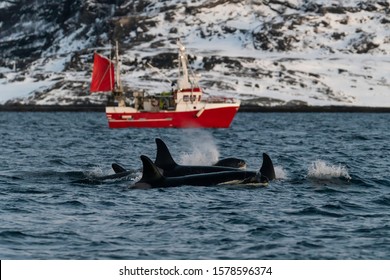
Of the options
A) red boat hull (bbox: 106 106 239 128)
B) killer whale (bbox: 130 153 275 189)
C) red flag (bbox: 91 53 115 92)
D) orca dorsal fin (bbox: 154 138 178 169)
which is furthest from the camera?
red flag (bbox: 91 53 115 92)

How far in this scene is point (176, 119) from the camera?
15638 centimetres

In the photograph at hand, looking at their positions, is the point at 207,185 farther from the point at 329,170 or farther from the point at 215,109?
the point at 215,109

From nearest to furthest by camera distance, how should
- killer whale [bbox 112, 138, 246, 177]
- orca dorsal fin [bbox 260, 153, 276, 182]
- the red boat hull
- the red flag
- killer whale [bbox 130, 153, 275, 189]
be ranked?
killer whale [bbox 130, 153, 275, 189]
killer whale [bbox 112, 138, 246, 177]
orca dorsal fin [bbox 260, 153, 276, 182]
the red boat hull
the red flag

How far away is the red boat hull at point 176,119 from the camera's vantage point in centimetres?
15562

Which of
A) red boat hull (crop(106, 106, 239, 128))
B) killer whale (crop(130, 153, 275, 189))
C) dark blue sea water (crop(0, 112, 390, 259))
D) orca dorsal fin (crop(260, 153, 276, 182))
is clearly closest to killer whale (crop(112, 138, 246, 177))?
orca dorsal fin (crop(260, 153, 276, 182))

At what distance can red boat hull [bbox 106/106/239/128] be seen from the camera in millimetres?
155625

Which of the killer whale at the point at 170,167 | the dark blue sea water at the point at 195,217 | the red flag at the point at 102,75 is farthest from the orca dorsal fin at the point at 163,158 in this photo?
the red flag at the point at 102,75

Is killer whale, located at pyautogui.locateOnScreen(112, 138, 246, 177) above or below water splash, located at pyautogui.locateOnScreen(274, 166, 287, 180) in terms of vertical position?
above

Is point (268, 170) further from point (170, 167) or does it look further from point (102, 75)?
point (102, 75)

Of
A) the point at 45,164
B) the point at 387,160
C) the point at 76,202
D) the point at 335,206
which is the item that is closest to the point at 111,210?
the point at 76,202

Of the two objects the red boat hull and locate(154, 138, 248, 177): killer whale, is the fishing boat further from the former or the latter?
locate(154, 138, 248, 177): killer whale

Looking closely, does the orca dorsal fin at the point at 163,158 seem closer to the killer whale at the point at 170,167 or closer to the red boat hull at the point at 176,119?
the killer whale at the point at 170,167

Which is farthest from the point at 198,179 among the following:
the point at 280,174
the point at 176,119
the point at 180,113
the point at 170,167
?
the point at 176,119

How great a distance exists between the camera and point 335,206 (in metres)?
38.6
